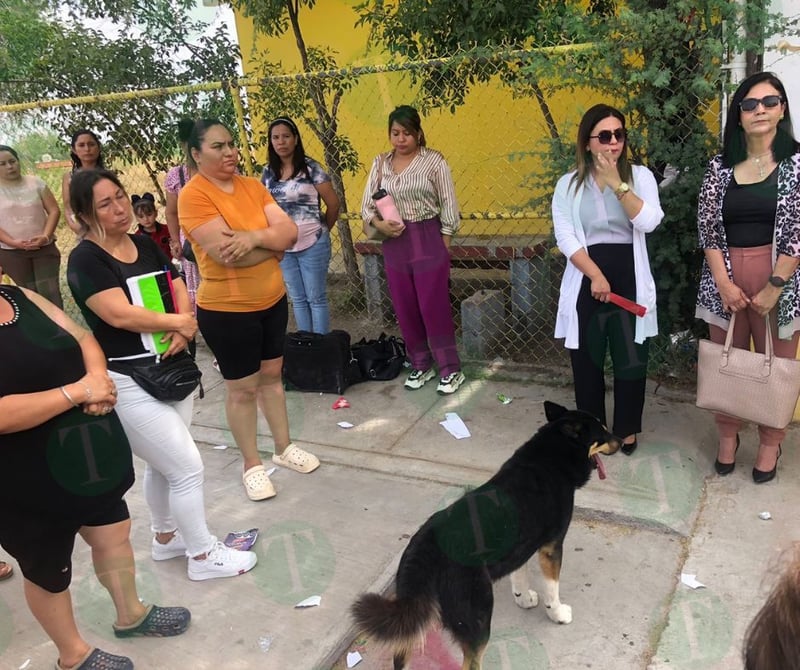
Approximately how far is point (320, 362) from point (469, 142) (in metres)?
3.61

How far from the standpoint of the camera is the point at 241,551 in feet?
10.2

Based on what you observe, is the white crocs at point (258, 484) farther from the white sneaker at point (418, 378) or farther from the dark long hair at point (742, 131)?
the dark long hair at point (742, 131)

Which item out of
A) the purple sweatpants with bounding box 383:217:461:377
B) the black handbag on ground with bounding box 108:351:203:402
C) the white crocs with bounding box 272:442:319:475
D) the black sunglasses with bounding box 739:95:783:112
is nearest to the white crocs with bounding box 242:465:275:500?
the white crocs with bounding box 272:442:319:475

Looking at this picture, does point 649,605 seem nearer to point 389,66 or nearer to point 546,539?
point 546,539

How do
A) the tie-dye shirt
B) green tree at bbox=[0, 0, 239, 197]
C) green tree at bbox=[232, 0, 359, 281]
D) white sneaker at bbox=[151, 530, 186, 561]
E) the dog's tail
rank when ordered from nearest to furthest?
the dog's tail, white sneaker at bbox=[151, 530, 186, 561], the tie-dye shirt, green tree at bbox=[232, 0, 359, 281], green tree at bbox=[0, 0, 239, 197]

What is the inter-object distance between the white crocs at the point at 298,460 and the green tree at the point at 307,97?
3.11 metres

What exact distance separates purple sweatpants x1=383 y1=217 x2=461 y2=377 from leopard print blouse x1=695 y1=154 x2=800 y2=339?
5.81 feet

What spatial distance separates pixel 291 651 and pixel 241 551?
0.67m

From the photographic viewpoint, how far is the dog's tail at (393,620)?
1896 mm

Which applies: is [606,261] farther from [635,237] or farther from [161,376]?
[161,376]

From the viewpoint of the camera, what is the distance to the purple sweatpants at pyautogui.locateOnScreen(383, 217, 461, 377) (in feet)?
14.7

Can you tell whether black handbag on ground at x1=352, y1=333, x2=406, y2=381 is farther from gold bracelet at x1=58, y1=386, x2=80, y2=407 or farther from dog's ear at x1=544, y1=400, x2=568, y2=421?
gold bracelet at x1=58, y1=386, x2=80, y2=407

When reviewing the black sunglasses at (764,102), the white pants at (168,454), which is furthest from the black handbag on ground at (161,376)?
the black sunglasses at (764,102)

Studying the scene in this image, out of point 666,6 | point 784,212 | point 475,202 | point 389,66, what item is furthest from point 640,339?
point 475,202
